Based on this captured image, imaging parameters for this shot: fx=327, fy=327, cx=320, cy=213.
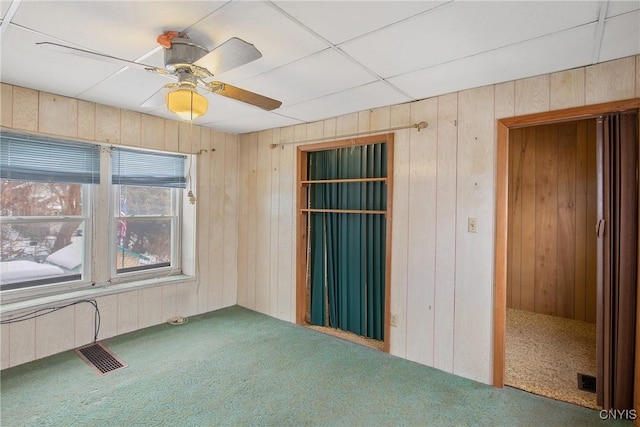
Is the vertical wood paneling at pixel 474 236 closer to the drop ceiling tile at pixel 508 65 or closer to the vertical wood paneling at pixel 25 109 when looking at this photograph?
the drop ceiling tile at pixel 508 65

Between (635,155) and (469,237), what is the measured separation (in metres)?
1.14

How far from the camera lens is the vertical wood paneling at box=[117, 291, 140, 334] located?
3369mm

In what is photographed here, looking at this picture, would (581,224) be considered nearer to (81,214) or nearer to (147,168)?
(147,168)

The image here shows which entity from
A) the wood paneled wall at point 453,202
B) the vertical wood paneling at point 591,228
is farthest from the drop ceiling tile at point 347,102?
the vertical wood paneling at point 591,228

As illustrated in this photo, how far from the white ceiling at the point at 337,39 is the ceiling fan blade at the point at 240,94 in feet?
0.88

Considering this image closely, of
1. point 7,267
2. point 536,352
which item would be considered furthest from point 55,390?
point 536,352

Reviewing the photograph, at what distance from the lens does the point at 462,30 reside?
175 cm

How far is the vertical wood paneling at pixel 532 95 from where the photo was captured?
2.35 meters

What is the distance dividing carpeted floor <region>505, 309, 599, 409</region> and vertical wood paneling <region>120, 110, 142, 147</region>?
4.11m

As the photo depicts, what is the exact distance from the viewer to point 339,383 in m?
2.55

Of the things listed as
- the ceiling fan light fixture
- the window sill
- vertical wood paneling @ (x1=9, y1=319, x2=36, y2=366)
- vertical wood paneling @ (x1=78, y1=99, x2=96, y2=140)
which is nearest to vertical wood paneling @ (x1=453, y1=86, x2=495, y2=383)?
the ceiling fan light fixture

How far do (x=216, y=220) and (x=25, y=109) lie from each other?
2.09 metres

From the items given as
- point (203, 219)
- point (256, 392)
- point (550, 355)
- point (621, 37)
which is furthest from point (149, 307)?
point (621, 37)

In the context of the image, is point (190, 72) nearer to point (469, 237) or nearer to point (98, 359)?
point (469, 237)
